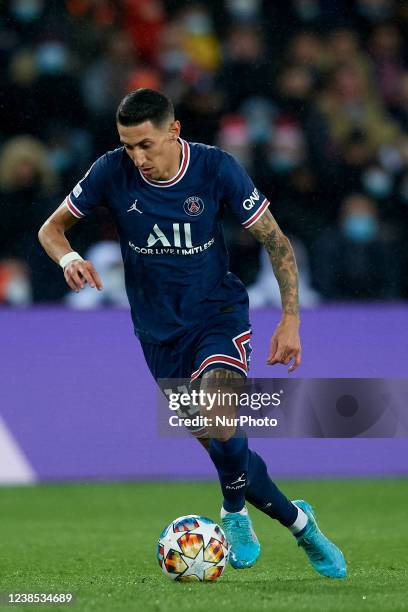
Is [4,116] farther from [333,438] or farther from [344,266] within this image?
[333,438]

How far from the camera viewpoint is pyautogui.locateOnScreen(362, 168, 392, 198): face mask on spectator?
34.3 feet

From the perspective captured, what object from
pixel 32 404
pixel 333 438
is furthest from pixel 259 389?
pixel 32 404

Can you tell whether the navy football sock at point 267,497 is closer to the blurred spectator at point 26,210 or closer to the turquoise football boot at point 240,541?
the turquoise football boot at point 240,541

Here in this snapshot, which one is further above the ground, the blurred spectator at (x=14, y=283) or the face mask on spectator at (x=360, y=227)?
the face mask on spectator at (x=360, y=227)

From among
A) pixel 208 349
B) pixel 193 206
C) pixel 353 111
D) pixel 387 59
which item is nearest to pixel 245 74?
pixel 353 111

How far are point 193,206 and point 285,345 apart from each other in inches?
30.7

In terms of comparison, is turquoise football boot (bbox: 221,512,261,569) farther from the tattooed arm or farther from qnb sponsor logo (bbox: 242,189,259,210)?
qnb sponsor logo (bbox: 242,189,259,210)

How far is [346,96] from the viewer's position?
36.2 ft

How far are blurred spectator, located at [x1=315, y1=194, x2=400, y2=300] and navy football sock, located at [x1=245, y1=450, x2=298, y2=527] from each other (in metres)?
4.20

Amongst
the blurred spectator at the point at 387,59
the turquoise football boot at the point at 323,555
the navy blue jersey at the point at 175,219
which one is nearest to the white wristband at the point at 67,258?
the navy blue jersey at the point at 175,219

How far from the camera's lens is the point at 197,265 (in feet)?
18.6

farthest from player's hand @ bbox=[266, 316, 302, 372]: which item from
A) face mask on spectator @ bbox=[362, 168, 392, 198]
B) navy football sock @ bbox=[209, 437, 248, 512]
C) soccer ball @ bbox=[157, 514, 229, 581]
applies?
face mask on spectator @ bbox=[362, 168, 392, 198]

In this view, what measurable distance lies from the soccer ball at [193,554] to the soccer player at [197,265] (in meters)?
0.30

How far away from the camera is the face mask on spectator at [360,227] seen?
991 centimetres
